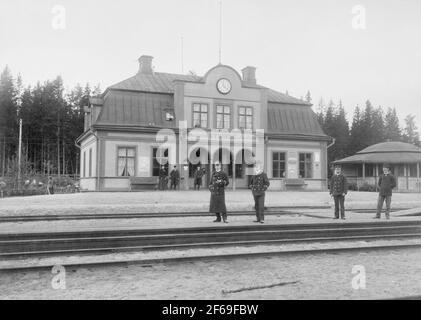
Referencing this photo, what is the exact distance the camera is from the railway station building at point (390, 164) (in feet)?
122

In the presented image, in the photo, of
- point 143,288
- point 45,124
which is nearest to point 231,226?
point 143,288

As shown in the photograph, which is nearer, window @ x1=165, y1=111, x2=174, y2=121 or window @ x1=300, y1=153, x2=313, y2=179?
window @ x1=165, y1=111, x2=174, y2=121

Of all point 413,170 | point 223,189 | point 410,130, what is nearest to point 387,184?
point 223,189

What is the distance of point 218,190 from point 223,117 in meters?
17.4

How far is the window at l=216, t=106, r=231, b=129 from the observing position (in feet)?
96.3

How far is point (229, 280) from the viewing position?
22.9 feet

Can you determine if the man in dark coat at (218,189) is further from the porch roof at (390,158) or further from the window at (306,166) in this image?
the porch roof at (390,158)

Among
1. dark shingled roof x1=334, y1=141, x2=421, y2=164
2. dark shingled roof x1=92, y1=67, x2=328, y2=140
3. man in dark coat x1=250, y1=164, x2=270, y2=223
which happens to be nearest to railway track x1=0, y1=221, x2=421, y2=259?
man in dark coat x1=250, y1=164, x2=270, y2=223

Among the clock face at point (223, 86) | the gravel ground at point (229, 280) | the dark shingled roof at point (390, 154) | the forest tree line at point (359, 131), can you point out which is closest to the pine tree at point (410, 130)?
the forest tree line at point (359, 131)

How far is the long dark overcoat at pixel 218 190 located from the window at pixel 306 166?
1984 centimetres

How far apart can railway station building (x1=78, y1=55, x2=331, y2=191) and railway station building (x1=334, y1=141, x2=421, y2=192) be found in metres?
9.71

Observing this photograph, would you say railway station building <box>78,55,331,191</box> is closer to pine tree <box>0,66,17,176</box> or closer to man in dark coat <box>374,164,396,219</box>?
man in dark coat <box>374,164,396,219</box>
